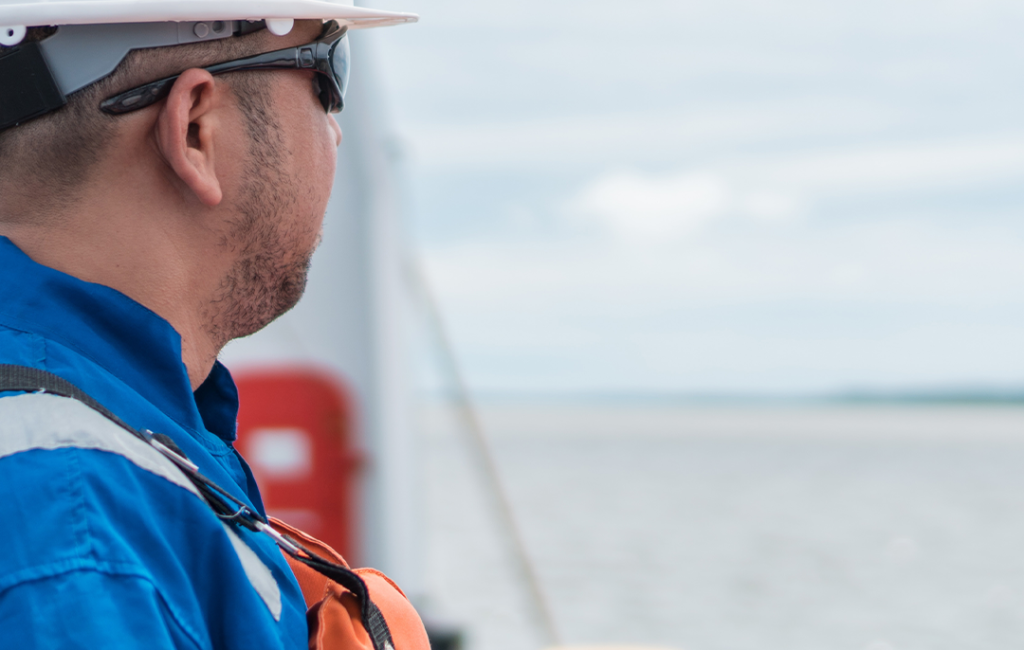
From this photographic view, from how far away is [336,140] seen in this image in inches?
50.8

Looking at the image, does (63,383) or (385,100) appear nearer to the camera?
(63,383)

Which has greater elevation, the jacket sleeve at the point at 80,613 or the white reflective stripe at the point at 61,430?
the white reflective stripe at the point at 61,430

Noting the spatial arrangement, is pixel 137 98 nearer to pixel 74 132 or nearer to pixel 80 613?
pixel 74 132

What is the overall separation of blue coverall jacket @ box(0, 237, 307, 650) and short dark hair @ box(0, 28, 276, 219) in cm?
9

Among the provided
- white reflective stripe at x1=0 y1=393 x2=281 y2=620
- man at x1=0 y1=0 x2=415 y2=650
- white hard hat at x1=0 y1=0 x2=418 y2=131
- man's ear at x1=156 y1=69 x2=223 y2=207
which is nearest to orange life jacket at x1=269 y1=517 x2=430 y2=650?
man at x1=0 y1=0 x2=415 y2=650

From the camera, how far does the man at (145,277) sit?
797mm

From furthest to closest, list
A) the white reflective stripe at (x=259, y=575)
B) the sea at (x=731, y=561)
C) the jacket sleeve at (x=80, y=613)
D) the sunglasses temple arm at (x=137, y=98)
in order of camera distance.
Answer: the sea at (x=731, y=561)
the sunglasses temple arm at (x=137, y=98)
the white reflective stripe at (x=259, y=575)
the jacket sleeve at (x=80, y=613)

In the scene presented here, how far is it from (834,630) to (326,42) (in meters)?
12.7

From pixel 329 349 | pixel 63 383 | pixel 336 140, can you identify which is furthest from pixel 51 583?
pixel 329 349

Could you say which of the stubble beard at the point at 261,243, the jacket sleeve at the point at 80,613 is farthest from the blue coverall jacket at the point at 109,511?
the stubble beard at the point at 261,243

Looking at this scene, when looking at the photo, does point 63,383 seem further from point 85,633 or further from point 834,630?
point 834,630

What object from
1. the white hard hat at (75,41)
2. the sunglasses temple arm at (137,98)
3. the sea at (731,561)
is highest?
the white hard hat at (75,41)

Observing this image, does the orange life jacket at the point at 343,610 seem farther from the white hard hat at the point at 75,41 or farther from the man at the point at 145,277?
the white hard hat at the point at 75,41

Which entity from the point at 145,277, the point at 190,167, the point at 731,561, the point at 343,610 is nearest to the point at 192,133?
the point at 190,167
